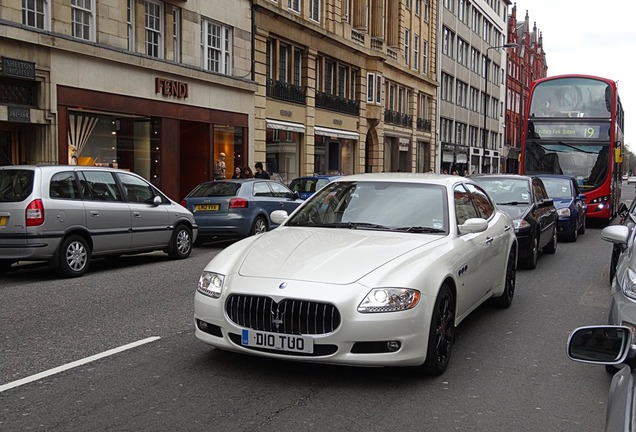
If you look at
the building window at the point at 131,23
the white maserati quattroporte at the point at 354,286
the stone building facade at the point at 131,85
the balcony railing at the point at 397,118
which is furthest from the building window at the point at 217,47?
the white maserati quattroporte at the point at 354,286

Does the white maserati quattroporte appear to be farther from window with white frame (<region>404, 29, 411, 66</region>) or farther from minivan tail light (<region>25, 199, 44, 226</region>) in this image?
window with white frame (<region>404, 29, 411, 66</region>)

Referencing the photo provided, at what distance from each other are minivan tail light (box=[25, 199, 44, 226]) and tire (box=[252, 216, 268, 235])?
6101 mm

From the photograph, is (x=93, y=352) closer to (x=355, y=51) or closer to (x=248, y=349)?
(x=248, y=349)

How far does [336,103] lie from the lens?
34.1 meters

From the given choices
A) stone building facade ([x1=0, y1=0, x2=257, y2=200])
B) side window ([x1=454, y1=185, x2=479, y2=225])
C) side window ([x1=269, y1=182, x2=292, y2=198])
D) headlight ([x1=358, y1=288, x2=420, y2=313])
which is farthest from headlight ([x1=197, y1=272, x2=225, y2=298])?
stone building facade ([x1=0, y1=0, x2=257, y2=200])

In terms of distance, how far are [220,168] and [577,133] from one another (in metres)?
11.8

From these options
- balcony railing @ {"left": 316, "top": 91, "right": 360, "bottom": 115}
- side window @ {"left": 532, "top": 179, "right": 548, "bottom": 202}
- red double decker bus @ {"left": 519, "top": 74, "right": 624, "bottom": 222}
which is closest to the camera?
side window @ {"left": 532, "top": 179, "right": 548, "bottom": 202}

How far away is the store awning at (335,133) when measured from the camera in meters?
32.2

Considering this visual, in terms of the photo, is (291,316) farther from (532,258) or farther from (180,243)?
(180,243)

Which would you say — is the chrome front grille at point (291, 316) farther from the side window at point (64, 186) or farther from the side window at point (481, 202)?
the side window at point (64, 186)

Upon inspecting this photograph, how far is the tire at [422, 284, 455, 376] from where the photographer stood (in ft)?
17.0

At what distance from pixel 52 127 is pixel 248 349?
15040 millimetres

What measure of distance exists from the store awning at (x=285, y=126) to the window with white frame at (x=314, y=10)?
203 inches

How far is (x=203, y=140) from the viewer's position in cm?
2489
